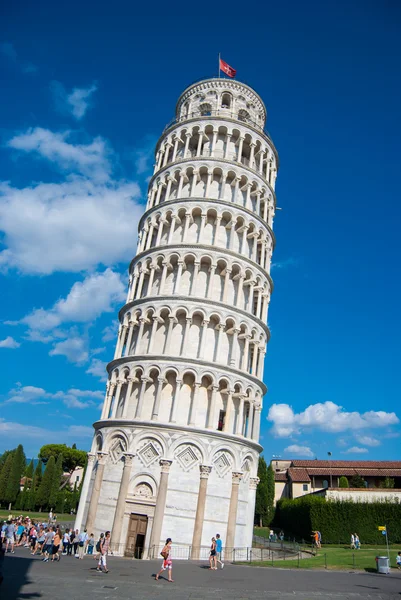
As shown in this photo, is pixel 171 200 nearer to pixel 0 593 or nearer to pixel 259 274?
pixel 259 274

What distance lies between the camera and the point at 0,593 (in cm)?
1469

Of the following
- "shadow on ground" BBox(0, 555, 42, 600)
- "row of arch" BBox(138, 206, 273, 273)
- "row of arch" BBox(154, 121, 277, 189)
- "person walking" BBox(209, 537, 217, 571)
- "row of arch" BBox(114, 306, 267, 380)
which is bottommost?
"shadow on ground" BBox(0, 555, 42, 600)

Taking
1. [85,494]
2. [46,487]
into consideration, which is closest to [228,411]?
[85,494]

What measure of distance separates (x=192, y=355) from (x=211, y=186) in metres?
16.0

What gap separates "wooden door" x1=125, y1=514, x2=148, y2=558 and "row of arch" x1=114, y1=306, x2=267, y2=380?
1122 cm

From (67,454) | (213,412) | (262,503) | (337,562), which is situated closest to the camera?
(337,562)

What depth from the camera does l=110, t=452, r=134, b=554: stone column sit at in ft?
101

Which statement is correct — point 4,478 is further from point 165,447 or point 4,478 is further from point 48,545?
point 48,545

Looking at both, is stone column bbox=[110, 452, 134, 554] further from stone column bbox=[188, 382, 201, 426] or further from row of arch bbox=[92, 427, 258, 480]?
stone column bbox=[188, 382, 201, 426]

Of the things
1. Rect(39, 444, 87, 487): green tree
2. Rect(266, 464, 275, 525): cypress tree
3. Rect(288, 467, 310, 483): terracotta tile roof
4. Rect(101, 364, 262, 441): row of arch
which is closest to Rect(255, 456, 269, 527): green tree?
Rect(266, 464, 275, 525): cypress tree

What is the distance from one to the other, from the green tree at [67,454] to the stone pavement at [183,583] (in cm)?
8021

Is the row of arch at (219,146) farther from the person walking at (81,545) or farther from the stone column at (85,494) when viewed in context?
the person walking at (81,545)

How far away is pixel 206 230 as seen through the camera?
135 ft

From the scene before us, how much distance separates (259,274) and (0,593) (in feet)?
102
